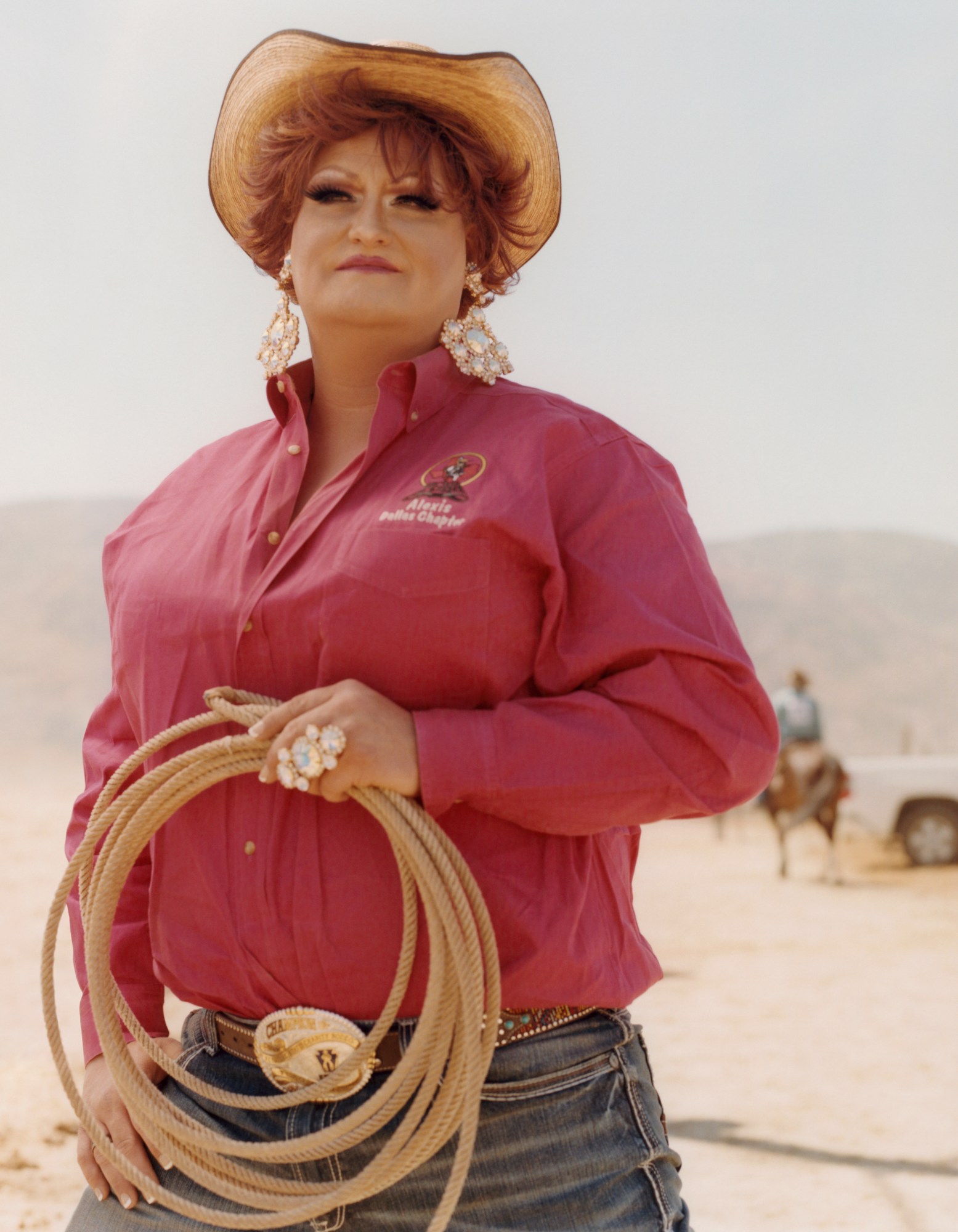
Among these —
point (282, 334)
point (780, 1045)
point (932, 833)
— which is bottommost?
point (780, 1045)

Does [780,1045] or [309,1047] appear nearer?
[309,1047]

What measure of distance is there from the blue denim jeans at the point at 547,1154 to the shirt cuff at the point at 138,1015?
273 mm

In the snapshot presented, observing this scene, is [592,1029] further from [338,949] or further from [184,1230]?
[184,1230]

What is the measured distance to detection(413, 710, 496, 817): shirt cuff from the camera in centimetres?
137

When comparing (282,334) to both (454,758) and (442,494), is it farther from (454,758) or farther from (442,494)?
(454,758)

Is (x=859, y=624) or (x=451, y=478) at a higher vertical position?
(x=859, y=624)

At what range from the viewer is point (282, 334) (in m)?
1.89

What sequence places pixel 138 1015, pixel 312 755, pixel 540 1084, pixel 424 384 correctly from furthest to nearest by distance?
pixel 138 1015 → pixel 424 384 → pixel 540 1084 → pixel 312 755

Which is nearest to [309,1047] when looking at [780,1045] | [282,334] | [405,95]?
[282,334]

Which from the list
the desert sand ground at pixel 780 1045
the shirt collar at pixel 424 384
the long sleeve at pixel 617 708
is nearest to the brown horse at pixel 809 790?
the desert sand ground at pixel 780 1045

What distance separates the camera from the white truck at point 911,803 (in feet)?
32.8

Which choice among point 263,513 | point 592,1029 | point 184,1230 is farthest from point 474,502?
point 184,1230

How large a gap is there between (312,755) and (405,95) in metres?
0.93

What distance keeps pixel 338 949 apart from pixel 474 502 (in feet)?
1.75
